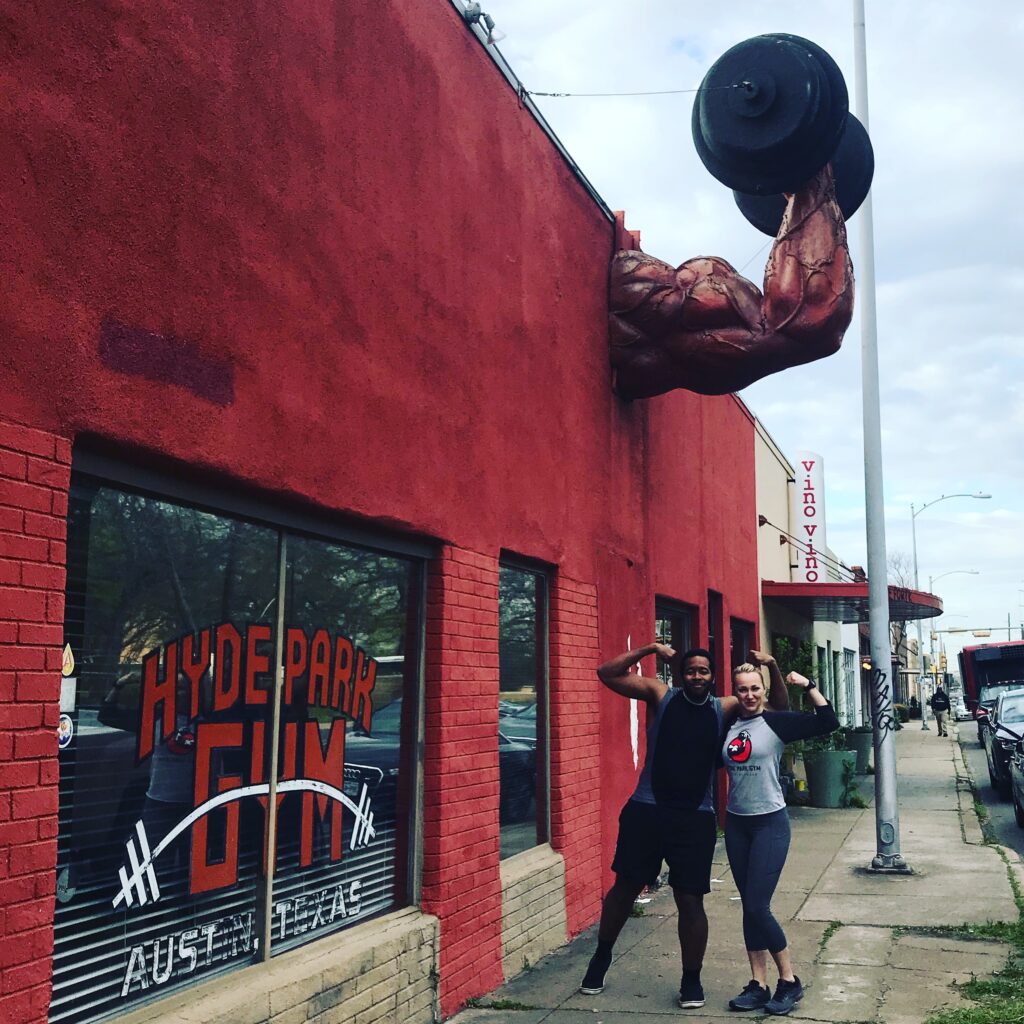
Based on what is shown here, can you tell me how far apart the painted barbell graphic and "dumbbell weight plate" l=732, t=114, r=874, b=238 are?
645 centimetres

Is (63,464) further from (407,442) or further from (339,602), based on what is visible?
(407,442)

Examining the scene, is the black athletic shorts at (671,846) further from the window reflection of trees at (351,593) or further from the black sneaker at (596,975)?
the window reflection of trees at (351,593)

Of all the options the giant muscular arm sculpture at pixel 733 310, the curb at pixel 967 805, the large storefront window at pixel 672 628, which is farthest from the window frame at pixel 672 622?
the curb at pixel 967 805

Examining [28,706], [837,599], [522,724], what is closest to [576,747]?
[522,724]

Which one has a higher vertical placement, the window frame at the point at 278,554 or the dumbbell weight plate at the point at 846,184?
the dumbbell weight plate at the point at 846,184

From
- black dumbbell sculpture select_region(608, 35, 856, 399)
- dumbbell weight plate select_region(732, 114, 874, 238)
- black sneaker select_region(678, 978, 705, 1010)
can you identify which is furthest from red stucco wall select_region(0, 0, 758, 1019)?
dumbbell weight plate select_region(732, 114, 874, 238)

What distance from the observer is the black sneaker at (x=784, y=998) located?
20.2 feet

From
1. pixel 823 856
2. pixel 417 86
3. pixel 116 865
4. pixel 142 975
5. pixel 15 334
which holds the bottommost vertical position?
pixel 823 856

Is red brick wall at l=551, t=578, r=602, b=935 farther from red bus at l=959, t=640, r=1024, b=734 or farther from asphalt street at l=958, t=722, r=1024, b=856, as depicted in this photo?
red bus at l=959, t=640, r=1024, b=734

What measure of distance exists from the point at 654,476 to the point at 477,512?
443 centimetres

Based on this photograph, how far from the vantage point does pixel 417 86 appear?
633cm

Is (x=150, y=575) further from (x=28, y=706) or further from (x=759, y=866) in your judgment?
(x=759, y=866)

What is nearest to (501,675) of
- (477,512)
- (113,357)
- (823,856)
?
(477,512)

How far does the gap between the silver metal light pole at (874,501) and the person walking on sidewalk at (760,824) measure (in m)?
5.32
